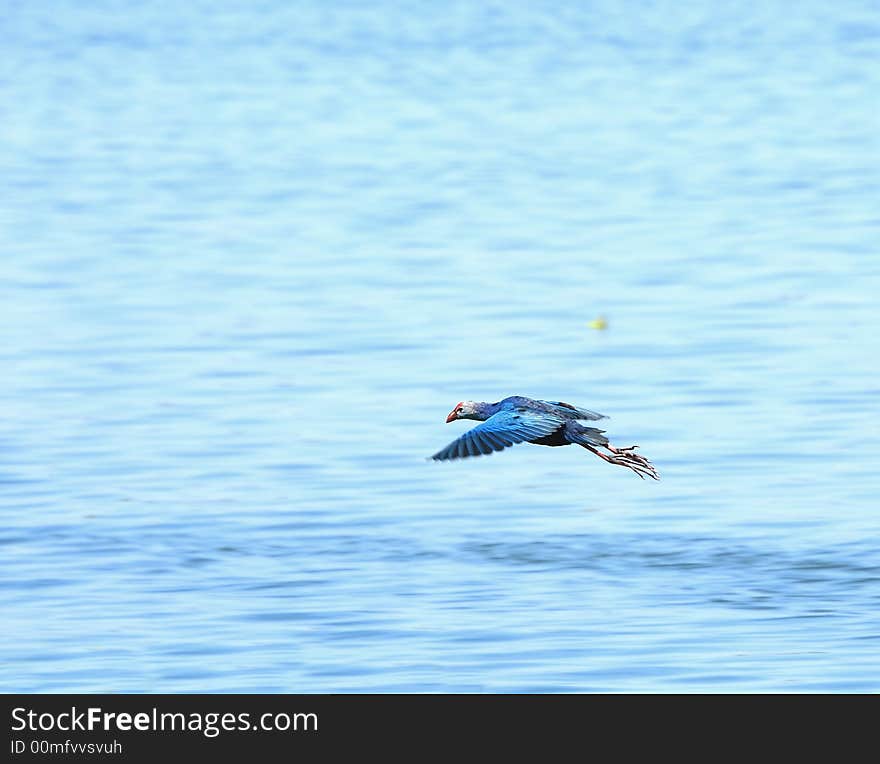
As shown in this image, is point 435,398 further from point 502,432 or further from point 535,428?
point 502,432

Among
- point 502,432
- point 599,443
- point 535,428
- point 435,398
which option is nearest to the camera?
point 502,432

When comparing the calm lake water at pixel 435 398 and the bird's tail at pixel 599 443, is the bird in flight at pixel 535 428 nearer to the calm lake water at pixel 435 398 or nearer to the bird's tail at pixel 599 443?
the bird's tail at pixel 599 443

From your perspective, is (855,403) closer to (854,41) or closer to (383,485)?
(383,485)

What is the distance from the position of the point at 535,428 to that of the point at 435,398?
6296mm

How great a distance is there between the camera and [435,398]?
16203 mm

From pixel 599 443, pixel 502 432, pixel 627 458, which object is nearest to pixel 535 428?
pixel 502 432

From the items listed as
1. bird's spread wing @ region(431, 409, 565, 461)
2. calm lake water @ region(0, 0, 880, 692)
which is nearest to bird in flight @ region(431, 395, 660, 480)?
bird's spread wing @ region(431, 409, 565, 461)

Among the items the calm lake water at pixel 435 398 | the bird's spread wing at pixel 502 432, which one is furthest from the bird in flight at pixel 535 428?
the calm lake water at pixel 435 398

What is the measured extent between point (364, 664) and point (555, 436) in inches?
56.4

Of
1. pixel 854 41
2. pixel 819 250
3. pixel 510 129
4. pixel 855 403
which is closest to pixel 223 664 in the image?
pixel 855 403

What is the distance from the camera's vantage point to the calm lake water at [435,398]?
11180 millimetres

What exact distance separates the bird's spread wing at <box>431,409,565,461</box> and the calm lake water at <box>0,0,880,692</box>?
1.18m

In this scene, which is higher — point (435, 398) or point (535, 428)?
point (435, 398)

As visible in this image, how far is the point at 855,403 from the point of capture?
16.0 metres
